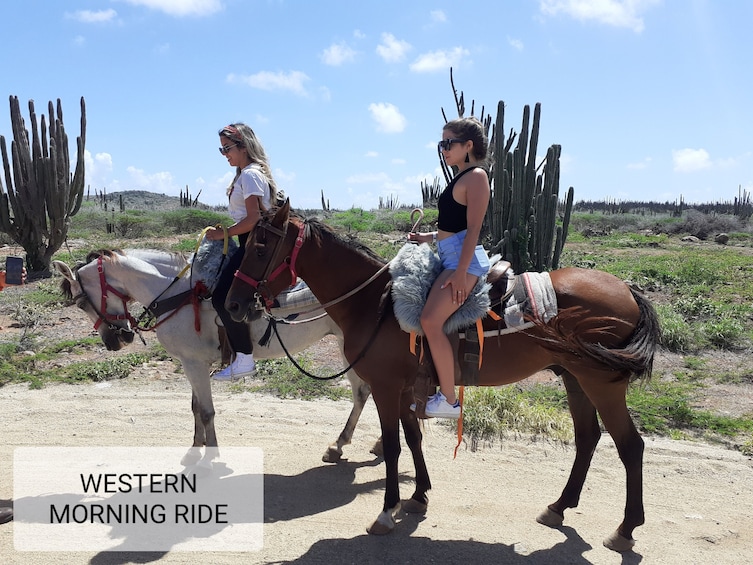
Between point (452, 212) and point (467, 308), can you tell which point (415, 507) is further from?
point (452, 212)

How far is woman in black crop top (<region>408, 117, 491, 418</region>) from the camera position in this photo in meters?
3.74

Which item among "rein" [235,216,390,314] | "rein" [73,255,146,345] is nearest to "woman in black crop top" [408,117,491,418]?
"rein" [235,216,390,314]

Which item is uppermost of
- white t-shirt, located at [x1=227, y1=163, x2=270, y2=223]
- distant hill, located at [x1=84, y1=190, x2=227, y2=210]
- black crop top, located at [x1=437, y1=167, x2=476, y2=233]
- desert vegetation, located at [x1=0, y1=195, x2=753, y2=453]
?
distant hill, located at [x1=84, y1=190, x2=227, y2=210]

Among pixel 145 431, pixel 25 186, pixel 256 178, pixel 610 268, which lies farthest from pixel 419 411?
pixel 25 186

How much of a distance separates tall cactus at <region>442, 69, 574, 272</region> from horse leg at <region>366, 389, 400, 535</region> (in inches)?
362

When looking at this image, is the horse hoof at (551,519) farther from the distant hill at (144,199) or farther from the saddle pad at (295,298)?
the distant hill at (144,199)

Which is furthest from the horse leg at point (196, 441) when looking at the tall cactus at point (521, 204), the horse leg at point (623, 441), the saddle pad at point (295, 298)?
the tall cactus at point (521, 204)

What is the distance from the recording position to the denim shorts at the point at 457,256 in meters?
3.91

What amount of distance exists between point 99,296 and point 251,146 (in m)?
1.97

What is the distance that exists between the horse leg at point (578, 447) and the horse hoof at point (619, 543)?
1.37ft

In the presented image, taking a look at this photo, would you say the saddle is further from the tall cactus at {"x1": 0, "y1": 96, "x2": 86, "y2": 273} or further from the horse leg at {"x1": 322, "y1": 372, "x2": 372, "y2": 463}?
the tall cactus at {"x1": 0, "y1": 96, "x2": 86, "y2": 273}

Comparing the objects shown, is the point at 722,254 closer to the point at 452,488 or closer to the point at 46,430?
the point at 452,488

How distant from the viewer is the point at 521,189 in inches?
515

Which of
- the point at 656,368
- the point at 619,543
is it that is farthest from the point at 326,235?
the point at 656,368
